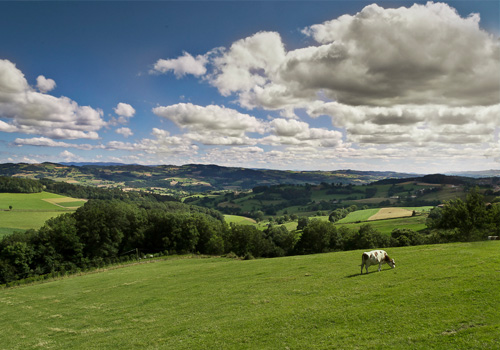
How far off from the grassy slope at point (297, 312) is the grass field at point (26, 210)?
115 meters

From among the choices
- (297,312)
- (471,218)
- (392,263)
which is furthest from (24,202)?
(471,218)

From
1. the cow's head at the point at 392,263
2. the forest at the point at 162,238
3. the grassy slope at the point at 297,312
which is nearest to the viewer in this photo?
the grassy slope at the point at 297,312

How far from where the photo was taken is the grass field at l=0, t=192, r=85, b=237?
409ft

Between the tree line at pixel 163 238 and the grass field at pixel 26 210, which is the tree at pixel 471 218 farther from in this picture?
the grass field at pixel 26 210

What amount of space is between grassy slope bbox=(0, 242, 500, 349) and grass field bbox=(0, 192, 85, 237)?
376 ft

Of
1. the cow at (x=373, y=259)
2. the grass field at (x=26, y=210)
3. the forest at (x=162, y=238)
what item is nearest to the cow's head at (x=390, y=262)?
the cow at (x=373, y=259)

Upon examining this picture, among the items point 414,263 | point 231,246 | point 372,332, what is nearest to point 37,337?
point 372,332

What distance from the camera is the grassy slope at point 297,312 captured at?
1223 cm

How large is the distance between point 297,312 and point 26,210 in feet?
651

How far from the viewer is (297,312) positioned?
1688 cm

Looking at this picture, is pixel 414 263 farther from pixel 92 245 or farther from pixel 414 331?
pixel 92 245

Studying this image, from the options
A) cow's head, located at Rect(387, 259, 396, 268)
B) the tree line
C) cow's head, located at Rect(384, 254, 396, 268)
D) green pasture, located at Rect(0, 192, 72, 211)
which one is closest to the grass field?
green pasture, located at Rect(0, 192, 72, 211)

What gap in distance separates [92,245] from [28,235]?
787 inches

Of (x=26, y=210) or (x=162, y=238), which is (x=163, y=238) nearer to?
(x=162, y=238)
